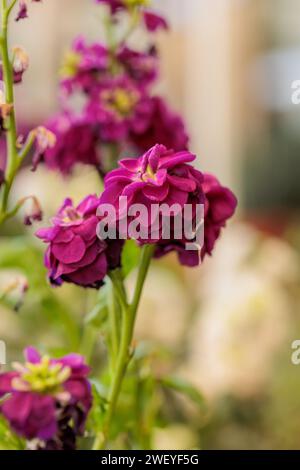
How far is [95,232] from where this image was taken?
0.40 m

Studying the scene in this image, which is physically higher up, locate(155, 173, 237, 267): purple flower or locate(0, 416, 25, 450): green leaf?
locate(155, 173, 237, 267): purple flower

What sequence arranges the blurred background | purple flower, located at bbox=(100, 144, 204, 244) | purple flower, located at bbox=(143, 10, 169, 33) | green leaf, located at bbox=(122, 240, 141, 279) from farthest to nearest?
the blurred background
purple flower, located at bbox=(143, 10, 169, 33)
green leaf, located at bbox=(122, 240, 141, 279)
purple flower, located at bbox=(100, 144, 204, 244)

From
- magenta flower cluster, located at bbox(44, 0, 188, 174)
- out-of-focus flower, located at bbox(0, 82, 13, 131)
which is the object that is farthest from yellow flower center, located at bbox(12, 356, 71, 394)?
magenta flower cluster, located at bbox(44, 0, 188, 174)

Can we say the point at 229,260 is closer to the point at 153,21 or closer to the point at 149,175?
the point at 153,21

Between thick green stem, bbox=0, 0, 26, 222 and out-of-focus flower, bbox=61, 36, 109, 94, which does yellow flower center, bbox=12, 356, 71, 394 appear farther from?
out-of-focus flower, bbox=61, 36, 109, 94

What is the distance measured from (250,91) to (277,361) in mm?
1785

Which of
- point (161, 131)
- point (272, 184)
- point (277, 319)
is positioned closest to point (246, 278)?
point (277, 319)

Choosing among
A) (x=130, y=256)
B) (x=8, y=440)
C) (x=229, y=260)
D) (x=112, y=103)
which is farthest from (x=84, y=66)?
(x=229, y=260)

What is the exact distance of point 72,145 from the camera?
63 centimetres

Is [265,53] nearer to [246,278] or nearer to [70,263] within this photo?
[246,278]

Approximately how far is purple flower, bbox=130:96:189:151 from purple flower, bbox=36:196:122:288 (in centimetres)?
21

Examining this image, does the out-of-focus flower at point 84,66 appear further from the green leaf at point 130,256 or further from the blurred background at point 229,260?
the green leaf at point 130,256

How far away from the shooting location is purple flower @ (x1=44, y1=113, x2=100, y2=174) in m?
0.63

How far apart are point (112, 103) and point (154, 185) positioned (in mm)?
257
